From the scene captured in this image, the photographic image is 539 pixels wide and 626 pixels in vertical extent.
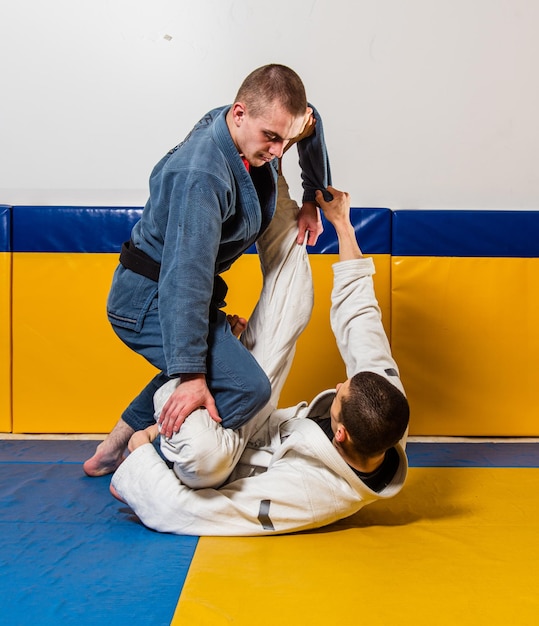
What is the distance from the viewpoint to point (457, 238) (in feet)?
8.49

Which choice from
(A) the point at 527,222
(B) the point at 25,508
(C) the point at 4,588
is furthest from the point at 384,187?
(C) the point at 4,588

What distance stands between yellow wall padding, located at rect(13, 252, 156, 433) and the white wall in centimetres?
35

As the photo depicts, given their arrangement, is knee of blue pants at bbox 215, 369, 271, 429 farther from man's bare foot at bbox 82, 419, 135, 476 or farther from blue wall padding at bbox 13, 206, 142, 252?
blue wall padding at bbox 13, 206, 142, 252

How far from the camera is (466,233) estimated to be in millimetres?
2584

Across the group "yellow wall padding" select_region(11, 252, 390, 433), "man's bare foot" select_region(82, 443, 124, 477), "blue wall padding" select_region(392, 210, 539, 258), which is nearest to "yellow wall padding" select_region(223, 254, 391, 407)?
"yellow wall padding" select_region(11, 252, 390, 433)

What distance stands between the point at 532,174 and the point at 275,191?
1340 millimetres

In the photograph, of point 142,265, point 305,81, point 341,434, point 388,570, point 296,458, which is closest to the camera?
point 388,570

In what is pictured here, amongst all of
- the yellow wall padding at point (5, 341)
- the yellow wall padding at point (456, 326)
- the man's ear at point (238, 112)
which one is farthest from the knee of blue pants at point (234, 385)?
the yellow wall padding at point (5, 341)

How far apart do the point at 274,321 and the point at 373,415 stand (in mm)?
546

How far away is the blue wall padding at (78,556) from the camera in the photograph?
4.19 feet

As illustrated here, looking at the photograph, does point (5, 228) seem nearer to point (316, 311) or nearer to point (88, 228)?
point (88, 228)

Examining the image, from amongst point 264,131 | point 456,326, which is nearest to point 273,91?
point 264,131

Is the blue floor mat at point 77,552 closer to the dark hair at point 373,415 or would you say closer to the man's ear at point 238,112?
the dark hair at point 373,415

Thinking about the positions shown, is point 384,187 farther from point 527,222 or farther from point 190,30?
point 190,30
